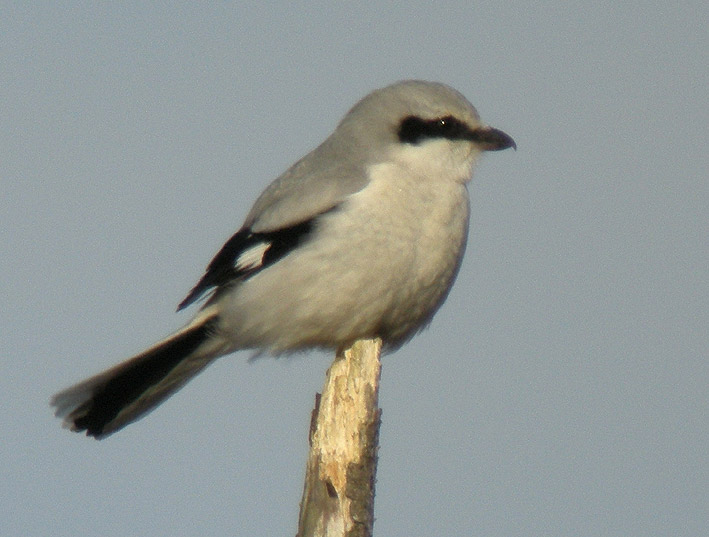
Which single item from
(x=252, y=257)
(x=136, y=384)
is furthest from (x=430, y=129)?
(x=136, y=384)

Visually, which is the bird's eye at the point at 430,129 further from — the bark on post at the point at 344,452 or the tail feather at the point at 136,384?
the bark on post at the point at 344,452

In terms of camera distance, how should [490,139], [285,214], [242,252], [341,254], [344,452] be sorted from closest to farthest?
[344,452] < [341,254] < [285,214] < [242,252] < [490,139]

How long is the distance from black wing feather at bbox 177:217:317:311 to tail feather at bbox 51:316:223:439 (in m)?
0.17

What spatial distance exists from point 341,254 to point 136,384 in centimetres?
126

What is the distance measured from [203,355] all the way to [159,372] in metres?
0.22

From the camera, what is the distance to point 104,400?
5.44m

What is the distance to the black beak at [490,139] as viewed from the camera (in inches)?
217

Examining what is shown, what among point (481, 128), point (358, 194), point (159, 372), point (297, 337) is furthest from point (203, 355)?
point (481, 128)

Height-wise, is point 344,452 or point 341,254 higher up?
point 341,254

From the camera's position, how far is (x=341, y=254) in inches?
196

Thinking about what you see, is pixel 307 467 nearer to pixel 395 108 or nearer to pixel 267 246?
pixel 267 246

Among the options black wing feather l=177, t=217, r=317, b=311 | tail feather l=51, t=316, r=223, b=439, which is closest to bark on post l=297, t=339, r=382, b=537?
black wing feather l=177, t=217, r=317, b=311

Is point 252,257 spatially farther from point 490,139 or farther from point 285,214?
point 490,139

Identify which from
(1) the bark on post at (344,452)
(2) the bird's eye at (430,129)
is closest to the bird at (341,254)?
(2) the bird's eye at (430,129)
